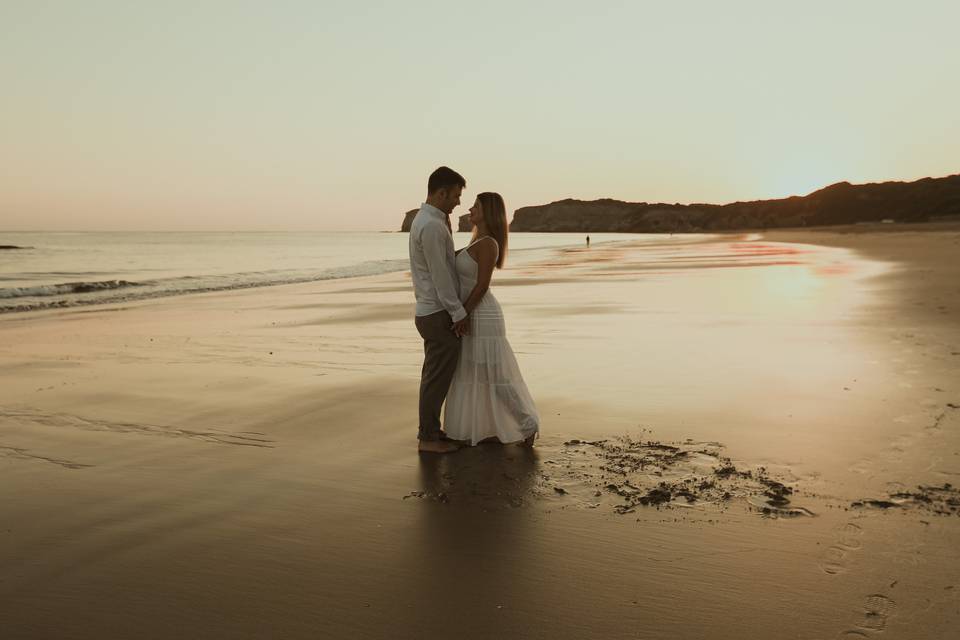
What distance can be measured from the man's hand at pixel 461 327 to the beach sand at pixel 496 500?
860 millimetres

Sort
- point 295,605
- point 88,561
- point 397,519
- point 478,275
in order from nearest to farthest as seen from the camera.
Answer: point 295,605, point 88,561, point 397,519, point 478,275

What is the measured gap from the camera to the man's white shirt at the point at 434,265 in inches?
195

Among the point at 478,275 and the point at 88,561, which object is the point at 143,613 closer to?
the point at 88,561

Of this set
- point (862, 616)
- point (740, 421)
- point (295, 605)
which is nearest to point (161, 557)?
point (295, 605)

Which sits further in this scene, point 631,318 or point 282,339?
point 631,318

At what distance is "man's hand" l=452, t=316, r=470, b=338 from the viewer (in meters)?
5.08

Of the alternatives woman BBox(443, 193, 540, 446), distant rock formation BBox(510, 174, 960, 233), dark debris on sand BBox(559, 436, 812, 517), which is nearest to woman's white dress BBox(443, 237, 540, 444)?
woman BBox(443, 193, 540, 446)

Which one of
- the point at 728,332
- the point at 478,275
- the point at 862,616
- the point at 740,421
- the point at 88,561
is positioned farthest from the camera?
the point at 728,332

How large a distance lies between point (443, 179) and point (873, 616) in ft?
11.6

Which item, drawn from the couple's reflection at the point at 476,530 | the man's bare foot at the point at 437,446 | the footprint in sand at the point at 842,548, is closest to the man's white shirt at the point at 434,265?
the man's bare foot at the point at 437,446

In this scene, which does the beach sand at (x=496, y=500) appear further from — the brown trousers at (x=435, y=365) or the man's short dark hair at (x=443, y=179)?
the man's short dark hair at (x=443, y=179)

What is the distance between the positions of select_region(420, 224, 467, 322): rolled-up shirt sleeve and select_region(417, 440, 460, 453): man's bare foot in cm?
89

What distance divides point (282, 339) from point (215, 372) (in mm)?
2666

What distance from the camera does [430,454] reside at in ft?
16.7
